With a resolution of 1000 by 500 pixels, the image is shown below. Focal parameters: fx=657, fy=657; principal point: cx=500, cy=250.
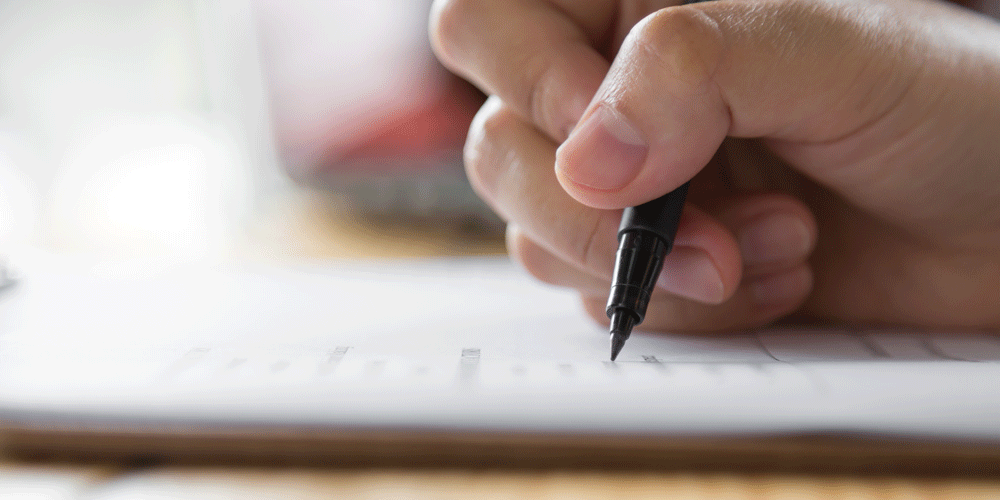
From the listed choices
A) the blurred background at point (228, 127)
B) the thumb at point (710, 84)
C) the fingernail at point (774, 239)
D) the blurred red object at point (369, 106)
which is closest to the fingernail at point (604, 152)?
the thumb at point (710, 84)

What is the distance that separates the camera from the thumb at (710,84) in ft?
0.90

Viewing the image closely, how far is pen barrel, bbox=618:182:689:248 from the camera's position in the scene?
0.99 feet

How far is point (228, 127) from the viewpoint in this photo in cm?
123

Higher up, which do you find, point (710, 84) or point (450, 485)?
point (710, 84)

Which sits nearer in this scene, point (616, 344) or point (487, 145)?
point (616, 344)

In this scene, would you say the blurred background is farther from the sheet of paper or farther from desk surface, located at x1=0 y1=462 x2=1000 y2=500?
desk surface, located at x1=0 y1=462 x2=1000 y2=500

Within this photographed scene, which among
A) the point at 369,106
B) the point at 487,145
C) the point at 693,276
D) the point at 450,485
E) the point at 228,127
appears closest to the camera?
the point at 450,485

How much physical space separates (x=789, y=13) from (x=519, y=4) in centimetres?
17

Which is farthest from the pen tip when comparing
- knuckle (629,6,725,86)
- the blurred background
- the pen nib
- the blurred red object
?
the blurred red object

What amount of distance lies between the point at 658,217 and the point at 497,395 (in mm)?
126

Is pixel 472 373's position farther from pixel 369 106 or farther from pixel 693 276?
pixel 369 106

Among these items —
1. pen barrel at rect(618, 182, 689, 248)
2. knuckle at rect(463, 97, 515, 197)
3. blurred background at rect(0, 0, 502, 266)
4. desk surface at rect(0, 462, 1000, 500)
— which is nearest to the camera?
desk surface at rect(0, 462, 1000, 500)

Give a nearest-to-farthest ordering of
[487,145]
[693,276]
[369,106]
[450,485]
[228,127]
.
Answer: [450,485], [693,276], [487,145], [369,106], [228,127]

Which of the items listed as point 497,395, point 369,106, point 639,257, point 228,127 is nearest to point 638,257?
point 639,257
